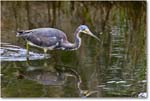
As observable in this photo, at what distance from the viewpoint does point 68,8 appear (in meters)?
2.16

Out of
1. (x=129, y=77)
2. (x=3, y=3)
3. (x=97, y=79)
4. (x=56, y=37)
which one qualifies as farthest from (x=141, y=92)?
(x=3, y=3)

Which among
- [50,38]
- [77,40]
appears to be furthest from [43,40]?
[77,40]

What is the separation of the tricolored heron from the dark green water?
29 millimetres

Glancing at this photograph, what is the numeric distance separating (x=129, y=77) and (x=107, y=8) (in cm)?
46

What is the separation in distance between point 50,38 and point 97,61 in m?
0.33

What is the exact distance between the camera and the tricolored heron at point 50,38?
216 centimetres

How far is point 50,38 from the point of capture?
2188 mm

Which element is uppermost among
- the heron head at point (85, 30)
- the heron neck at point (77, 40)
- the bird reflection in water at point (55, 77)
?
the heron head at point (85, 30)

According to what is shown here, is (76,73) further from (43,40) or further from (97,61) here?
(43,40)

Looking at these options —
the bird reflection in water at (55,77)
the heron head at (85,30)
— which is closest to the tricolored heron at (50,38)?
the heron head at (85,30)

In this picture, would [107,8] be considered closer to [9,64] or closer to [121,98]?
[121,98]

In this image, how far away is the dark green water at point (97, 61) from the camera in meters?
2.15

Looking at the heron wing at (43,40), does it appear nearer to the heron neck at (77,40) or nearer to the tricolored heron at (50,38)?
the tricolored heron at (50,38)

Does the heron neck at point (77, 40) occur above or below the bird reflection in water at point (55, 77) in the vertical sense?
above
